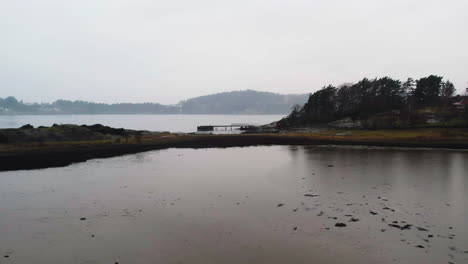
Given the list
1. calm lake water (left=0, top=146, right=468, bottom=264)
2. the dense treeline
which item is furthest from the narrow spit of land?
the dense treeline

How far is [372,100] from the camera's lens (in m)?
103

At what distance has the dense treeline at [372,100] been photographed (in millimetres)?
101625

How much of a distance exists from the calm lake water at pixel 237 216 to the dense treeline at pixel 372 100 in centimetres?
7479

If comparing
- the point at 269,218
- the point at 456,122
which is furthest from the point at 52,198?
the point at 456,122

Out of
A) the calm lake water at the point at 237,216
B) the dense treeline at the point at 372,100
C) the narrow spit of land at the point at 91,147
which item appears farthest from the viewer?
the dense treeline at the point at 372,100

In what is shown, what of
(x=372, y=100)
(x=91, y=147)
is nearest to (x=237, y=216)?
(x=91, y=147)

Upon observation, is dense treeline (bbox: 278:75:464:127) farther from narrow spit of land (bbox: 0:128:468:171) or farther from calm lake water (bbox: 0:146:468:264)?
calm lake water (bbox: 0:146:468:264)

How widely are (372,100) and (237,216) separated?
329 feet

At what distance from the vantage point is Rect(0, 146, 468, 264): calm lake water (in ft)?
42.2

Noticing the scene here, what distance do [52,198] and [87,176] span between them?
837cm

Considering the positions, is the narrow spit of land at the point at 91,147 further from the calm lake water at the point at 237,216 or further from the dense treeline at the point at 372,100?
the dense treeline at the point at 372,100

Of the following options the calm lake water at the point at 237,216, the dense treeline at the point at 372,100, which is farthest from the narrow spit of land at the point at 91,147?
the dense treeline at the point at 372,100

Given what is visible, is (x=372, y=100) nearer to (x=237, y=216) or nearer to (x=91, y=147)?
(x=91, y=147)

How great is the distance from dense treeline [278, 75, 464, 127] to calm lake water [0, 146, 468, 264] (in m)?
74.8
